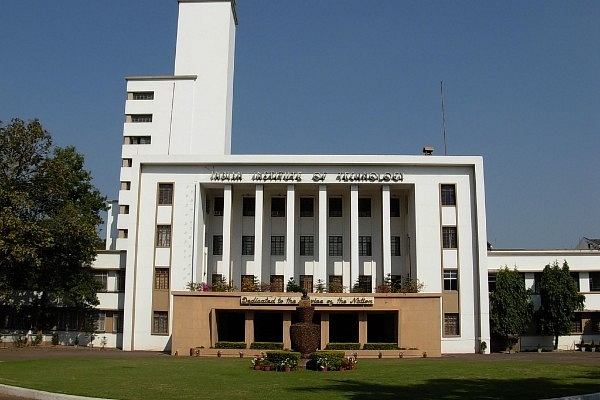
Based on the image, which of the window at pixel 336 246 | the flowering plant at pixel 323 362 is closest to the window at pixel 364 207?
the window at pixel 336 246

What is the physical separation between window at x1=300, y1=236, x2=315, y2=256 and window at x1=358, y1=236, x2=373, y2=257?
3.35 m

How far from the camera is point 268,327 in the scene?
139 ft

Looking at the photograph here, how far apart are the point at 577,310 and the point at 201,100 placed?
34146mm

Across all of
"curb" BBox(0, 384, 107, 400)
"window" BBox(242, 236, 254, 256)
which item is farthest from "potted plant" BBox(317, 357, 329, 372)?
"window" BBox(242, 236, 254, 256)

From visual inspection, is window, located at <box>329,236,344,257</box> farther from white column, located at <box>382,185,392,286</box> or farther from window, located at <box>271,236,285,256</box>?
white column, located at <box>382,185,392,286</box>

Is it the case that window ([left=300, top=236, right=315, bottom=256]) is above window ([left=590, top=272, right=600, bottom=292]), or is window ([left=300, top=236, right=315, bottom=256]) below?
above

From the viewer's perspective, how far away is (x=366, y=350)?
37125 millimetres

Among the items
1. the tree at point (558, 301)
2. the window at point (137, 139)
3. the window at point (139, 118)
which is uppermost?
the window at point (139, 118)

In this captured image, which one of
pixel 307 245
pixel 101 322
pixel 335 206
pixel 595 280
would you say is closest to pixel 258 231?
pixel 307 245

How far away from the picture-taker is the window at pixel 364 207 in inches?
1839

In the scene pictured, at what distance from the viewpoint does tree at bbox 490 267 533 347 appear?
4219 cm

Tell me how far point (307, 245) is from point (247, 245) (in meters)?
4.30

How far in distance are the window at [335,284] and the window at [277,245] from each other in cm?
395

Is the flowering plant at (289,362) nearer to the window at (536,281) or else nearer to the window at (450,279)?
the window at (450,279)
